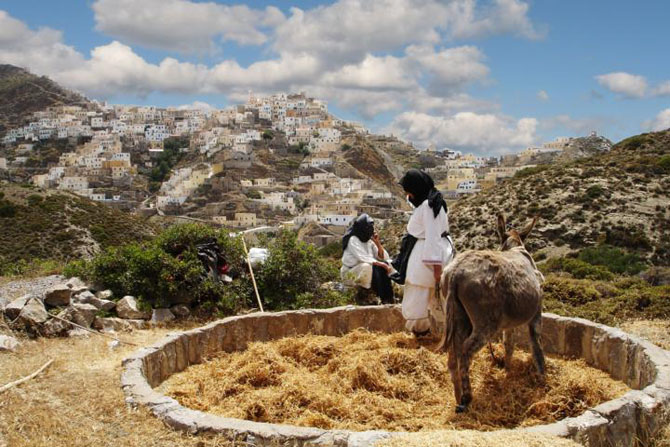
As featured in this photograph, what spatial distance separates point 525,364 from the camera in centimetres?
498

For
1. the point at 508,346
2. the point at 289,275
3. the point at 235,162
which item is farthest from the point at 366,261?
the point at 235,162

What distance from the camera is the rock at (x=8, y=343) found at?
5846 mm

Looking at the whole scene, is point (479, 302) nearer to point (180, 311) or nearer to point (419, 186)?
point (419, 186)

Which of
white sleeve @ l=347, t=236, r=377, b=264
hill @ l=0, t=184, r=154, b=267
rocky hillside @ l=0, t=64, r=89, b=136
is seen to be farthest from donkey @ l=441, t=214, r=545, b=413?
rocky hillside @ l=0, t=64, r=89, b=136

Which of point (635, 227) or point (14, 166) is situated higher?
point (14, 166)

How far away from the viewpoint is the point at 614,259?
19.3 metres

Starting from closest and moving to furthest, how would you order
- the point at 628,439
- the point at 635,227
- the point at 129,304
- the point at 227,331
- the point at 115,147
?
the point at 628,439 → the point at 227,331 → the point at 129,304 → the point at 635,227 → the point at 115,147

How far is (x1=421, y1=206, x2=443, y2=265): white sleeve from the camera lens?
5504 mm

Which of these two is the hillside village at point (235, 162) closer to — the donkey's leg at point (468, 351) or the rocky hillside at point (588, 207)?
the rocky hillside at point (588, 207)

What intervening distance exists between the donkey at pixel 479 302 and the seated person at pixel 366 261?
11.9 feet

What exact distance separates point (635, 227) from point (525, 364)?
20.6 m

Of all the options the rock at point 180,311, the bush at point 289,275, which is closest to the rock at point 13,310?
the rock at point 180,311

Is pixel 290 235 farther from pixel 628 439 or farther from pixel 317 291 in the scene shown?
pixel 628 439

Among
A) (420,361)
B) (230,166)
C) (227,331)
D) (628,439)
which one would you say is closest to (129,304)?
(227,331)
